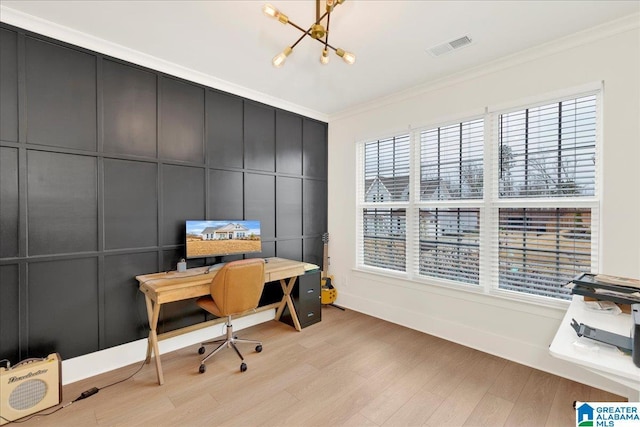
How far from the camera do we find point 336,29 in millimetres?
2334

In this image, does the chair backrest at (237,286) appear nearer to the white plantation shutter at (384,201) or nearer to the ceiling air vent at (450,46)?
the white plantation shutter at (384,201)

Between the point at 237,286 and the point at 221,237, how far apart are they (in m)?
0.71

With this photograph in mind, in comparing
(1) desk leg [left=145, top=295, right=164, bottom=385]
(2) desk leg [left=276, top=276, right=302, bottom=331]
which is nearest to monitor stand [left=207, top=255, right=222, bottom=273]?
(1) desk leg [left=145, top=295, right=164, bottom=385]

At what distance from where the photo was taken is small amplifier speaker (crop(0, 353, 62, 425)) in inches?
76.3

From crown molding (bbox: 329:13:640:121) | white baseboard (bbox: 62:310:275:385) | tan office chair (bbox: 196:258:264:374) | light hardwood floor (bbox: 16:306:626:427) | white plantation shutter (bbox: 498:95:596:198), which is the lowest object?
light hardwood floor (bbox: 16:306:626:427)

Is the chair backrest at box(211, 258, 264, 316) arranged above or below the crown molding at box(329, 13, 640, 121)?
below

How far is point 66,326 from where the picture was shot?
2.39 meters

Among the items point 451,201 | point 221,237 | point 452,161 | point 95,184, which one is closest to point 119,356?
point 221,237

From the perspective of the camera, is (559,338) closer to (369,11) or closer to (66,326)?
(369,11)

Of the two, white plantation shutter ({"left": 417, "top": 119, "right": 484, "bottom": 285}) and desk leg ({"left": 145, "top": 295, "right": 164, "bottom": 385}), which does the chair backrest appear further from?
white plantation shutter ({"left": 417, "top": 119, "right": 484, "bottom": 285})

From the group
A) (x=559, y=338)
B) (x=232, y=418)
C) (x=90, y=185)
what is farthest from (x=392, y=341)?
(x=90, y=185)

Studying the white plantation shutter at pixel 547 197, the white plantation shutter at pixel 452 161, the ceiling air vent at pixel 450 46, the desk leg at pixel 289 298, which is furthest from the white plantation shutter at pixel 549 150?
the desk leg at pixel 289 298

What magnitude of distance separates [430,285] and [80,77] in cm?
394

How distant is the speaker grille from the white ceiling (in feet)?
8.79
